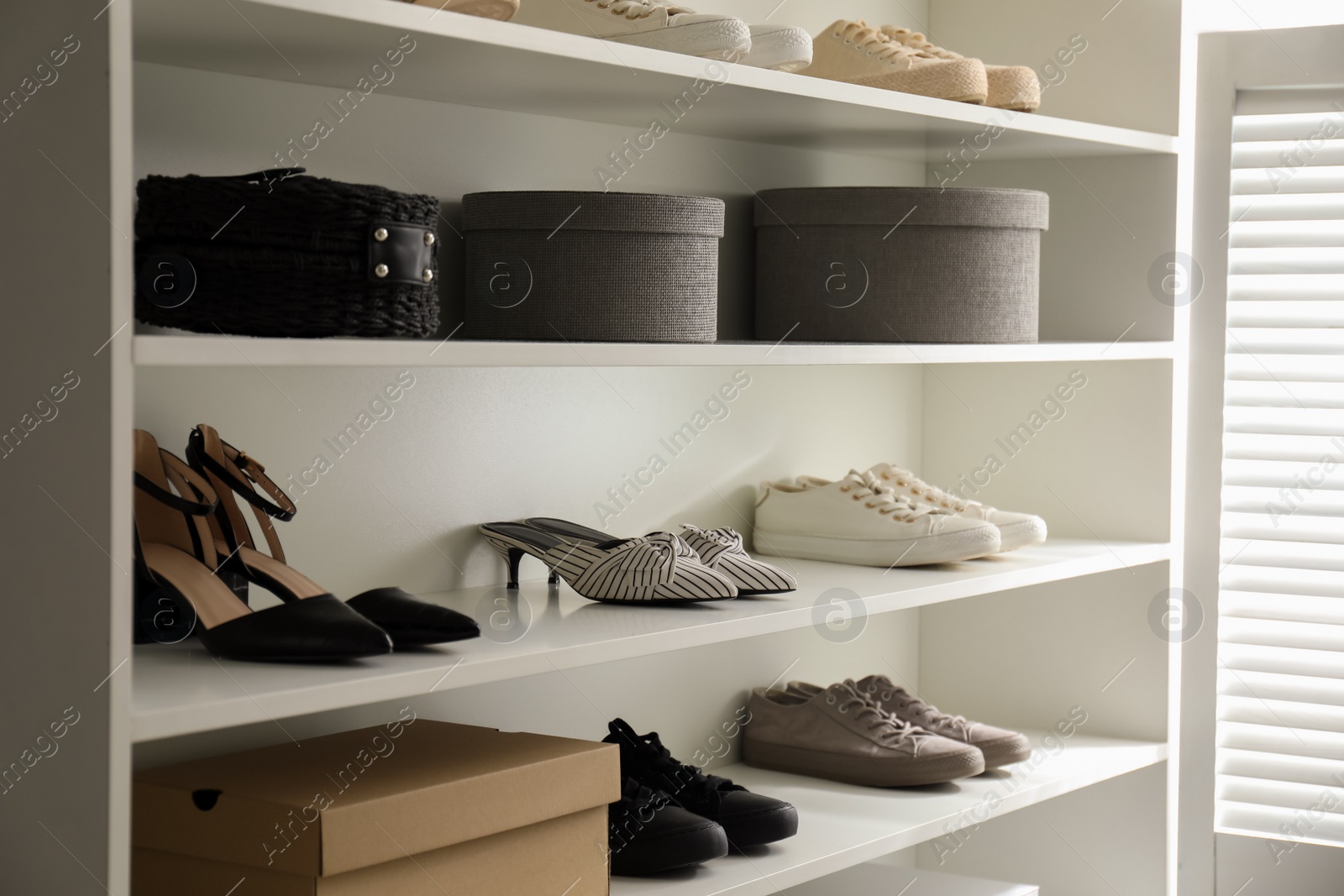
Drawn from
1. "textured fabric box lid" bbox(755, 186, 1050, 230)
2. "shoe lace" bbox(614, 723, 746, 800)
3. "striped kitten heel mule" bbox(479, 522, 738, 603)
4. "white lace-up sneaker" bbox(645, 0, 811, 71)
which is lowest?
"shoe lace" bbox(614, 723, 746, 800)

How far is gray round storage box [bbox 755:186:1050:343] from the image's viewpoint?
6.13 ft

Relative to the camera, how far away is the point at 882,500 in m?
1.98

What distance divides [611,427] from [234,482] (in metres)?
0.63

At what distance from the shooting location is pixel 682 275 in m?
1.55

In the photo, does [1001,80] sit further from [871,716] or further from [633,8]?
[871,716]

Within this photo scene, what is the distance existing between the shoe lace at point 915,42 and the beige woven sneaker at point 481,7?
75 centimetres

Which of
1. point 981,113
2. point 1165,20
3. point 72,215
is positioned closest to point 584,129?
point 981,113

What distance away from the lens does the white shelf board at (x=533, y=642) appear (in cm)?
112

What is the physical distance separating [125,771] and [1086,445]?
5.55 feet

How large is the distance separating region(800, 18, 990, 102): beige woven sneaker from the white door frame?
55 cm

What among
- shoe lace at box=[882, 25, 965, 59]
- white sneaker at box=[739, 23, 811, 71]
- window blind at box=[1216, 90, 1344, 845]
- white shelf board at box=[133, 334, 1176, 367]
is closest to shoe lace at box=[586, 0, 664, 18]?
white sneaker at box=[739, 23, 811, 71]

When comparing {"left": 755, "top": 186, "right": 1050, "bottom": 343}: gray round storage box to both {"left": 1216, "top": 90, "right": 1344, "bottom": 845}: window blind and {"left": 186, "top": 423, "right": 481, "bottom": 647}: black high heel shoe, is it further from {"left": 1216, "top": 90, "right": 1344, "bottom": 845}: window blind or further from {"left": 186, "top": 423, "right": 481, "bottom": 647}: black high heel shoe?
{"left": 186, "top": 423, "right": 481, "bottom": 647}: black high heel shoe

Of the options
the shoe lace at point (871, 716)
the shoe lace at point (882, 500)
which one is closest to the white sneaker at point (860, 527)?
the shoe lace at point (882, 500)

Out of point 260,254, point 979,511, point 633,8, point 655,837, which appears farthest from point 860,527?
point 260,254
